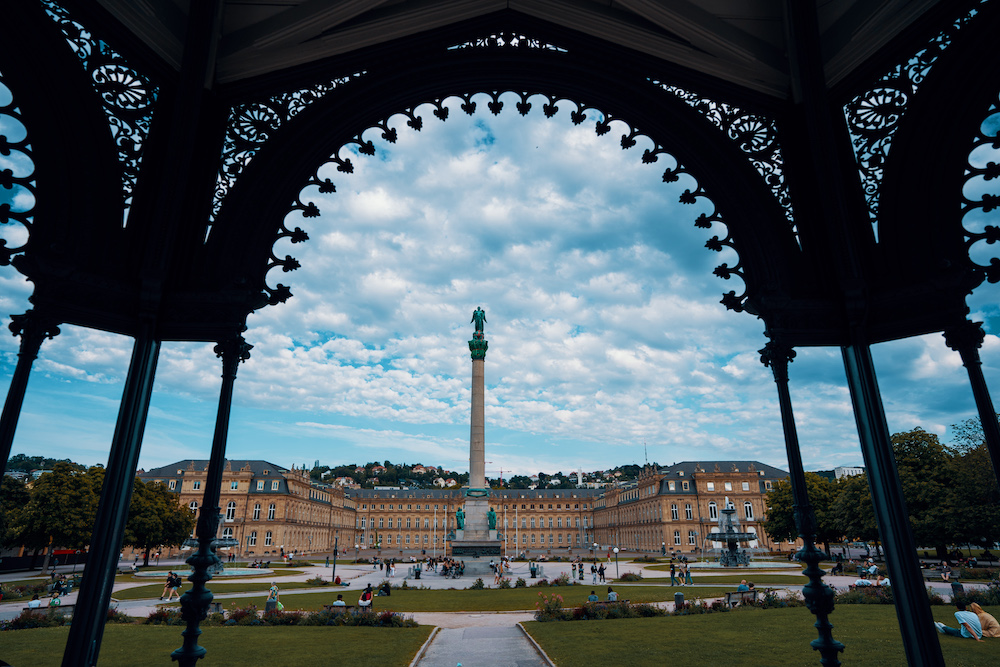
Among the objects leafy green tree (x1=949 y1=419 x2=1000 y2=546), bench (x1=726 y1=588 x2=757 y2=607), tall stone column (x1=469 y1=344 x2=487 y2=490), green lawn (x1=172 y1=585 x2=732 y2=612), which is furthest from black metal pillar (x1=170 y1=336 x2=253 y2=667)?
tall stone column (x1=469 y1=344 x2=487 y2=490)

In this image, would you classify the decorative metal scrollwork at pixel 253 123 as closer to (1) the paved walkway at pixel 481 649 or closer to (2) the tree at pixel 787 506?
(1) the paved walkway at pixel 481 649

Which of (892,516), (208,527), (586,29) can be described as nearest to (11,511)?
(208,527)

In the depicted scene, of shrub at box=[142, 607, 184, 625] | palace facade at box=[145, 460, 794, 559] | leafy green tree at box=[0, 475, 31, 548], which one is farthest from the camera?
palace facade at box=[145, 460, 794, 559]

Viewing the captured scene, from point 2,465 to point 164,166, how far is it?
141 inches

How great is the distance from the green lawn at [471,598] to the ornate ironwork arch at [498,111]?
18363mm

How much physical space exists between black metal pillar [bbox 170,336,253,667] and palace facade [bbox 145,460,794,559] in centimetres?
6244

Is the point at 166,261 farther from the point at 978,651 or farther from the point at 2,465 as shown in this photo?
the point at 978,651

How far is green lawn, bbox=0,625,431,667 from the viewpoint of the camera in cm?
1191

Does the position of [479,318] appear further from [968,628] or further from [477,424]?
[968,628]

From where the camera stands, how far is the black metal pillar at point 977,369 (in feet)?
18.5

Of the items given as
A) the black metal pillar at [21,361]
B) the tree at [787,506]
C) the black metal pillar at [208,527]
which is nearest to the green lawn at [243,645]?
the black metal pillar at [208,527]

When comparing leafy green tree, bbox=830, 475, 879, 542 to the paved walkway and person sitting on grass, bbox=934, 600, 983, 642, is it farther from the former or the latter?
the paved walkway

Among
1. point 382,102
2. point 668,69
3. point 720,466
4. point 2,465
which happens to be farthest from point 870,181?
point 720,466

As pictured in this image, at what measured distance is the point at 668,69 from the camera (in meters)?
7.17
